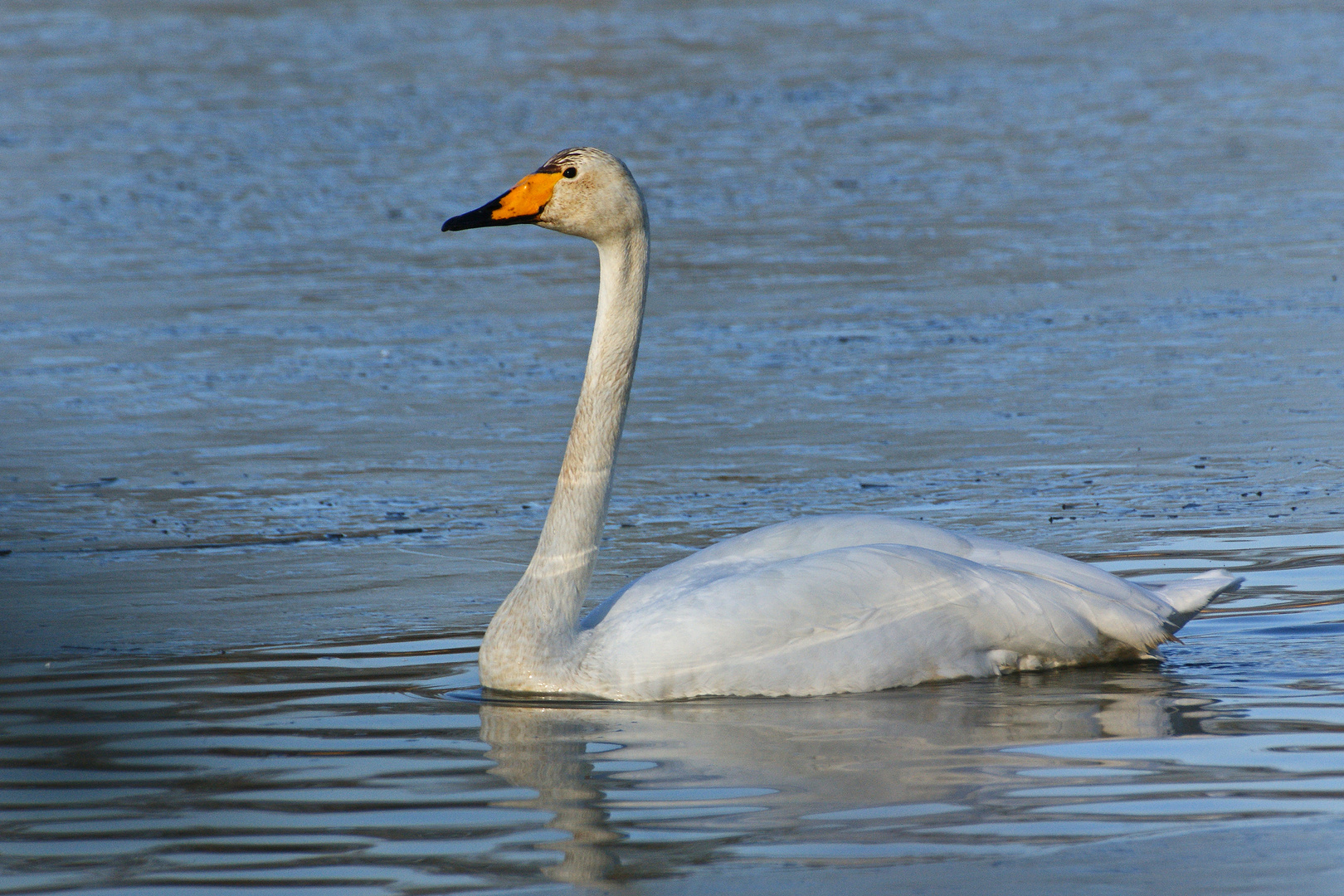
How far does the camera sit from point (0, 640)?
167cm

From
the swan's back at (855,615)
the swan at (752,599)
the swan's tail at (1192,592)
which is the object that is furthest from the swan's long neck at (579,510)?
the swan's tail at (1192,592)

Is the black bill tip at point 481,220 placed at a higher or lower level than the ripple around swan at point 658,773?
higher

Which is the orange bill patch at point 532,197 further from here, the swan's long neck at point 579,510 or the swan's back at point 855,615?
the swan's back at point 855,615

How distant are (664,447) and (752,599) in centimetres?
358

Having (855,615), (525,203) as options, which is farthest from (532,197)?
(855,615)

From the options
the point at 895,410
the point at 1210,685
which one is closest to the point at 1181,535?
the point at 1210,685

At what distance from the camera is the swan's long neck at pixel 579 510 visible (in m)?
5.69

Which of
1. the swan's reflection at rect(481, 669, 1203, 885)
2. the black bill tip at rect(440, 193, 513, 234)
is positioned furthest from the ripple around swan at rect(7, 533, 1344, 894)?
the black bill tip at rect(440, 193, 513, 234)

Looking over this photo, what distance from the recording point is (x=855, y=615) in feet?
→ 18.2

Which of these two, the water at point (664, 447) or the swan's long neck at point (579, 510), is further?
the swan's long neck at point (579, 510)

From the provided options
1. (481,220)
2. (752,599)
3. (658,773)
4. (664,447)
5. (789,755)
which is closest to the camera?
(658,773)

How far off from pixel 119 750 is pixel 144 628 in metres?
4.60

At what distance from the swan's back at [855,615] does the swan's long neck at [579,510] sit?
0.39ft

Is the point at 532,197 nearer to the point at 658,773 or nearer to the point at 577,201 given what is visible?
the point at 577,201
